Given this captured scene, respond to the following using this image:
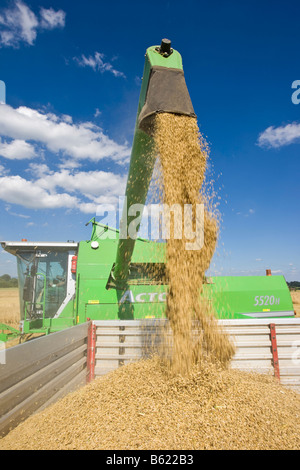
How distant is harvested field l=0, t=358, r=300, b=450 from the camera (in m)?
1.69

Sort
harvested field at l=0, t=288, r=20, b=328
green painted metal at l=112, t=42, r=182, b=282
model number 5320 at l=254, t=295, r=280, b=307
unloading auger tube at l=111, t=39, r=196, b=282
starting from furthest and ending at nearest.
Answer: harvested field at l=0, t=288, r=20, b=328, model number 5320 at l=254, t=295, r=280, b=307, green painted metal at l=112, t=42, r=182, b=282, unloading auger tube at l=111, t=39, r=196, b=282

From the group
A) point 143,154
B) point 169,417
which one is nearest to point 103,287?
point 143,154

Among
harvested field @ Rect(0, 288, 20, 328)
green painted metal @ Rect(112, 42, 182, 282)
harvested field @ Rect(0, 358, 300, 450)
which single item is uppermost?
green painted metal @ Rect(112, 42, 182, 282)

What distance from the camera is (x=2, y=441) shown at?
159 centimetres

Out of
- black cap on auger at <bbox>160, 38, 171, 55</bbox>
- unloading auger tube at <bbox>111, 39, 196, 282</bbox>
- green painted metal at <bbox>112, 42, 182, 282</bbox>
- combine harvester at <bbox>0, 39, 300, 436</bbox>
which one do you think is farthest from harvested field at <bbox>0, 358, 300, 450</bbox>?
black cap on auger at <bbox>160, 38, 171, 55</bbox>

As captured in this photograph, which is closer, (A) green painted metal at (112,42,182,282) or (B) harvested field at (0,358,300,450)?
(B) harvested field at (0,358,300,450)

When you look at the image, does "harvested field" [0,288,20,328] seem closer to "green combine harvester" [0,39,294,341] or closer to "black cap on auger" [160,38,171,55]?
"green combine harvester" [0,39,294,341]

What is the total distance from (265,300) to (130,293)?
249 centimetres

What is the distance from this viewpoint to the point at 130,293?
4.64 m

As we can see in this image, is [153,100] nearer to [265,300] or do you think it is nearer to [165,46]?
[165,46]

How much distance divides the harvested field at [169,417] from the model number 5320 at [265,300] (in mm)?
2722

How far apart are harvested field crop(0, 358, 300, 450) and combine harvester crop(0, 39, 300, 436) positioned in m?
0.60

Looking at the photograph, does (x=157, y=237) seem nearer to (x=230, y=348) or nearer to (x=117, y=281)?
(x=230, y=348)

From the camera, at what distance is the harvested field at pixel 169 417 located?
169cm
